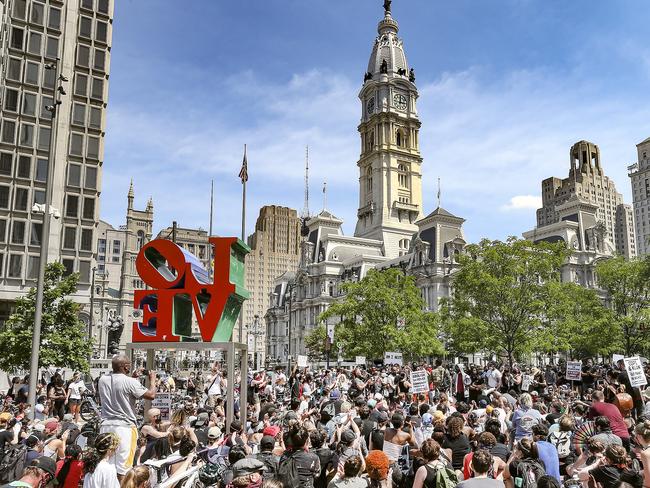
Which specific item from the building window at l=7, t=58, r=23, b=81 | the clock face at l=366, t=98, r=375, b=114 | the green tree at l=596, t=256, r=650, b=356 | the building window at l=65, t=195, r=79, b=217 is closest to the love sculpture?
the building window at l=65, t=195, r=79, b=217

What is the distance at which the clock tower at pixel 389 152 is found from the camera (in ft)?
445

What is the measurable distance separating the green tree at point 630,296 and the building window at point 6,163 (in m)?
54.4

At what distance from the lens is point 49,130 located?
48938mm

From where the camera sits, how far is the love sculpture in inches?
647

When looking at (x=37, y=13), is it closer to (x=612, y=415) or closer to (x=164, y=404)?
(x=164, y=404)

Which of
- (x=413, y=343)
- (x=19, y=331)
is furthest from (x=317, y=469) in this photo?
(x=413, y=343)

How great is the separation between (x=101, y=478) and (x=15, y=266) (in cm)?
4313

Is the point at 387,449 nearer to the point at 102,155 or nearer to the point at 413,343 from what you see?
the point at 102,155

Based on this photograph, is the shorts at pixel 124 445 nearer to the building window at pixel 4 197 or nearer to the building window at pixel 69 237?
the building window at pixel 4 197

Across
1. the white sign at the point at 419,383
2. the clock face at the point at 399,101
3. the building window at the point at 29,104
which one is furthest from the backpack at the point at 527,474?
the clock face at the point at 399,101

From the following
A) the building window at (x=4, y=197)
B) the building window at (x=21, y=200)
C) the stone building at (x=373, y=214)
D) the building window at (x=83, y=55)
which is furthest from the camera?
the stone building at (x=373, y=214)

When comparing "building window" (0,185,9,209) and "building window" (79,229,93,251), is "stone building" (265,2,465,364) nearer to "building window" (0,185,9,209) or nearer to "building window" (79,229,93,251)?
"building window" (79,229,93,251)

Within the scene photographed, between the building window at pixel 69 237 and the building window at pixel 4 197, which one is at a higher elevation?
the building window at pixel 4 197

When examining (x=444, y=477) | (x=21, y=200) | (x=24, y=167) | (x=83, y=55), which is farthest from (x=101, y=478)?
(x=83, y=55)
